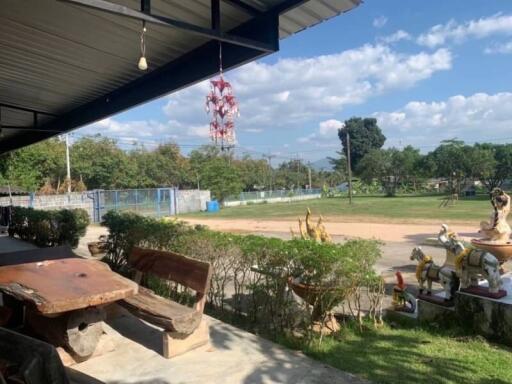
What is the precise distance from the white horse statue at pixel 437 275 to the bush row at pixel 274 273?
2.70ft

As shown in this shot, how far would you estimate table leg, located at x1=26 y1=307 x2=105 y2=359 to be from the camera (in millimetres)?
3406

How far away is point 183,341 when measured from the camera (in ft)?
12.1

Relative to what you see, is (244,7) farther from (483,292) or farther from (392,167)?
(392,167)

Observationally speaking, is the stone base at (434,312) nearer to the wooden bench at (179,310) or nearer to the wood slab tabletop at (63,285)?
the wooden bench at (179,310)

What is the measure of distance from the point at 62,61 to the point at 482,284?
6.20 metres

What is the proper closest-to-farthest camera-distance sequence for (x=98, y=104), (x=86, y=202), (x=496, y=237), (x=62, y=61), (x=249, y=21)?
(x=249, y=21) < (x=62, y=61) < (x=496, y=237) < (x=98, y=104) < (x=86, y=202)

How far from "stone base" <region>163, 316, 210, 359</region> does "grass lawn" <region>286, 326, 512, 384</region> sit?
3.18 ft

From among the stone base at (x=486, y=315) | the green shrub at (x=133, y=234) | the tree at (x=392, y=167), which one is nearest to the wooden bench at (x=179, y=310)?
the green shrub at (x=133, y=234)

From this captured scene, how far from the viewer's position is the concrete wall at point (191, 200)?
1348 inches

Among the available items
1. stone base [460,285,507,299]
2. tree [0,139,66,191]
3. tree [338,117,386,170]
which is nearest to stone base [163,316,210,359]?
stone base [460,285,507,299]

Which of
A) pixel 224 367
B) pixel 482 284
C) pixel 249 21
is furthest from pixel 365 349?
pixel 249 21

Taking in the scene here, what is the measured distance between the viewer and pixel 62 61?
5.88 m

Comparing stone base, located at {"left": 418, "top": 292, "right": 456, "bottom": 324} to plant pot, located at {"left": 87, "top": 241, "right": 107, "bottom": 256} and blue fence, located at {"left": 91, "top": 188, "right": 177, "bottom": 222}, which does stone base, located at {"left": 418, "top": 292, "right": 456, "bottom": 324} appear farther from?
blue fence, located at {"left": 91, "top": 188, "right": 177, "bottom": 222}

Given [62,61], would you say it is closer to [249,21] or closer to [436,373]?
[249,21]
